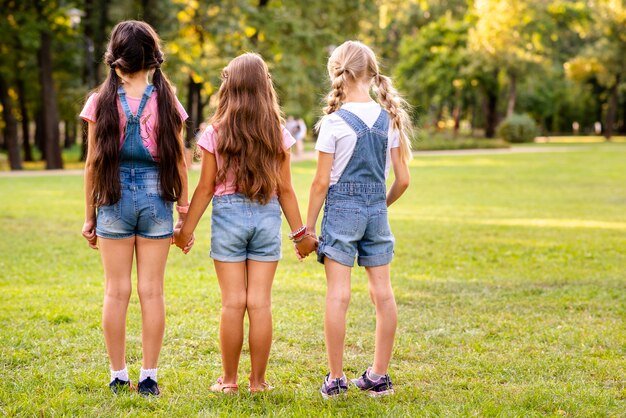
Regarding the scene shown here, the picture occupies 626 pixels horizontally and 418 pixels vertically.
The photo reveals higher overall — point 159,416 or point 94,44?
point 94,44

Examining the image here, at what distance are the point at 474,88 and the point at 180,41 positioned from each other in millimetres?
26858

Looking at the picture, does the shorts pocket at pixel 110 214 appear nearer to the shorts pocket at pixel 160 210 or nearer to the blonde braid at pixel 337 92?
the shorts pocket at pixel 160 210

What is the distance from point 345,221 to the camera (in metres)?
4.08

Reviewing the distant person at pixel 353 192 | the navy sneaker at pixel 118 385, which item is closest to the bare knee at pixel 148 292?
the navy sneaker at pixel 118 385

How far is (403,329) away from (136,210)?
8.61 ft

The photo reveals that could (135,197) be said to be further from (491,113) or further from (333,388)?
(491,113)

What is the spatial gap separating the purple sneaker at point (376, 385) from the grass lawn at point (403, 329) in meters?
0.08

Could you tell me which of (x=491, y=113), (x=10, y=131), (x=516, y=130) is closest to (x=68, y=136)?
(x=10, y=131)

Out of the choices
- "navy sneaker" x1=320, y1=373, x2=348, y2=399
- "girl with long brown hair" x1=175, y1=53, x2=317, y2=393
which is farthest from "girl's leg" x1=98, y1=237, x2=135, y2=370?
"navy sneaker" x1=320, y1=373, x2=348, y2=399

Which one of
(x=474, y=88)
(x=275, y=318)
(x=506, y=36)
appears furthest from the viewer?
(x=474, y=88)

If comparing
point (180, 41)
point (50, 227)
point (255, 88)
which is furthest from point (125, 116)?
point (180, 41)

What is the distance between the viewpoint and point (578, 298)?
6852 mm

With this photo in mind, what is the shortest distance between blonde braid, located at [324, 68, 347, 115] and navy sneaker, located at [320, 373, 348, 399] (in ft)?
4.93

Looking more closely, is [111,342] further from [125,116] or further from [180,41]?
[180,41]
